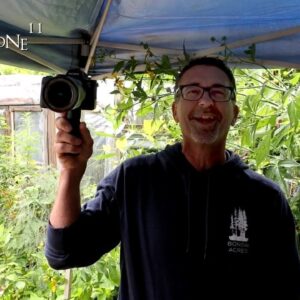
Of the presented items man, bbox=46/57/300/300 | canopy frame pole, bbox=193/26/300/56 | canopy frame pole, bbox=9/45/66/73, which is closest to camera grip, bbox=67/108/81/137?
man, bbox=46/57/300/300

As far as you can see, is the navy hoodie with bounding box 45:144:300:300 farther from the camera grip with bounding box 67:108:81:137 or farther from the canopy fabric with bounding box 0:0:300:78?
the canopy fabric with bounding box 0:0:300:78

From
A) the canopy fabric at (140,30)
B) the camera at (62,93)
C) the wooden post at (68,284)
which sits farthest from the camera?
the wooden post at (68,284)

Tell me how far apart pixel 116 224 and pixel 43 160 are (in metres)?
2.45

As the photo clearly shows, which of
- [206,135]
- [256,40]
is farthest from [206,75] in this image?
[256,40]

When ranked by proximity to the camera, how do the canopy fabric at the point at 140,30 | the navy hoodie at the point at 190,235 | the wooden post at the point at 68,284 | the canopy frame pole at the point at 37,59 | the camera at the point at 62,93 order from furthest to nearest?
the wooden post at the point at 68,284 < the canopy frame pole at the point at 37,59 < the canopy fabric at the point at 140,30 < the navy hoodie at the point at 190,235 < the camera at the point at 62,93

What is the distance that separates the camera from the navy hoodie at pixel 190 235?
0.94m

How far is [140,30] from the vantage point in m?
1.26

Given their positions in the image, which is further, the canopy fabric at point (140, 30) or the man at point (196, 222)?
the canopy fabric at point (140, 30)

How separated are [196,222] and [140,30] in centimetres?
69

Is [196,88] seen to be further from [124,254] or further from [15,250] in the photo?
[15,250]

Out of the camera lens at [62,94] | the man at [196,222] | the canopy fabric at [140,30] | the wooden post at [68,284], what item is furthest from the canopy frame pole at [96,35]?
the wooden post at [68,284]

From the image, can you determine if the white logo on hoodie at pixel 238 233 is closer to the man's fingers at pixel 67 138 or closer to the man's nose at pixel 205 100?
the man's nose at pixel 205 100

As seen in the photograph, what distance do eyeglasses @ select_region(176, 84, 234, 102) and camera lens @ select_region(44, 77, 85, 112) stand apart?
1.17 feet

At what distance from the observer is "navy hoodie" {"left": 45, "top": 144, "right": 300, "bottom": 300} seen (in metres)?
0.94
